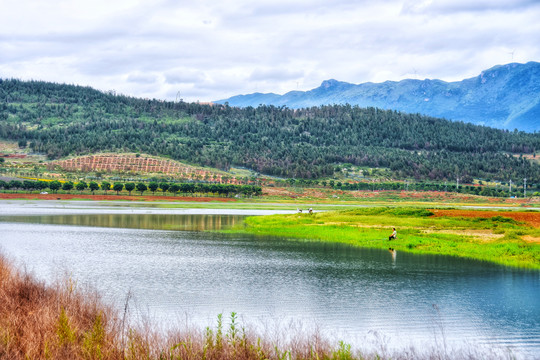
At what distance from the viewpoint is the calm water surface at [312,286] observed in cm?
2053

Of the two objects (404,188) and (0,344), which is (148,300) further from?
(404,188)

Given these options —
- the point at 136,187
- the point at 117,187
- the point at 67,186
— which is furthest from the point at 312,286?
the point at 136,187

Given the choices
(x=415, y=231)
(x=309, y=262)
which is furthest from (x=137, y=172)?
(x=309, y=262)

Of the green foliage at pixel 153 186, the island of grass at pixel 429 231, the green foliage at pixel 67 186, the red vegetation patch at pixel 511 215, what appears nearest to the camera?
the island of grass at pixel 429 231

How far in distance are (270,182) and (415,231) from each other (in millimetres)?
123671

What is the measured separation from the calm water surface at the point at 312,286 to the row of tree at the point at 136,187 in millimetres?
87913

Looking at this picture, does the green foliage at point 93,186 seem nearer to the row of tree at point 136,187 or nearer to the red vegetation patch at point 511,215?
the row of tree at point 136,187

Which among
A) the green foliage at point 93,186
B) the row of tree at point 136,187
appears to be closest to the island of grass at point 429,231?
the row of tree at point 136,187

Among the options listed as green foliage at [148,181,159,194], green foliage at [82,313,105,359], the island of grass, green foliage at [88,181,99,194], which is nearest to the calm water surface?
the island of grass

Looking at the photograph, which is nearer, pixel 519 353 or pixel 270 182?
pixel 519 353

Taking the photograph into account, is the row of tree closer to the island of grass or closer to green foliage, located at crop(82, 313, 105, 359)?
the island of grass

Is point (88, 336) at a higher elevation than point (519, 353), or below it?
higher

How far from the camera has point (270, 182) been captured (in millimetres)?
177250

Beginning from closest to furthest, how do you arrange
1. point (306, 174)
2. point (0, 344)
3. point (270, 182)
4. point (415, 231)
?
point (0, 344) → point (415, 231) → point (270, 182) → point (306, 174)
